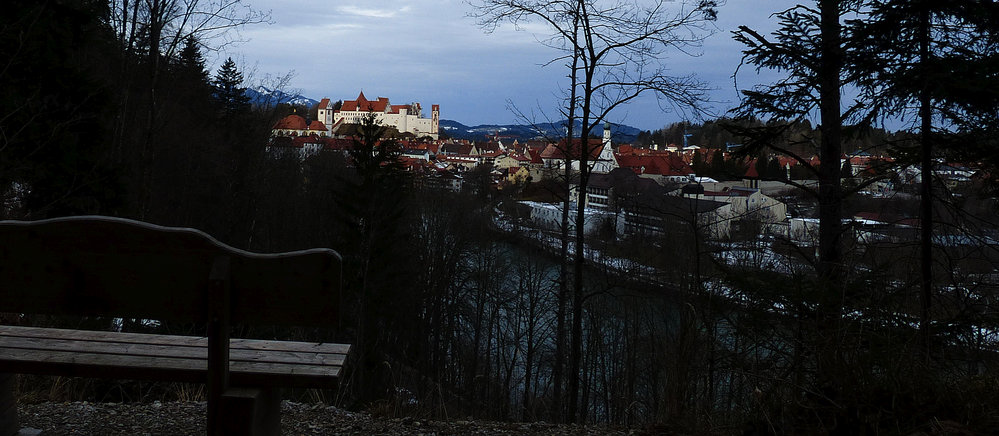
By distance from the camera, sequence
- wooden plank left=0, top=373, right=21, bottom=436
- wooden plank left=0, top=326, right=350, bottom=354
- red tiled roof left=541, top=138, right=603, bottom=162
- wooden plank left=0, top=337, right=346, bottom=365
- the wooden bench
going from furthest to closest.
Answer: red tiled roof left=541, top=138, right=603, bottom=162, wooden plank left=0, top=373, right=21, bottom=436, wooden plank left=0, top=326, right=350, bottom=354, wooden plank left=0, top=337, right=346, bottom=365, the wooden bench

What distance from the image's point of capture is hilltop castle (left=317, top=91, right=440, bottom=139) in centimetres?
12588

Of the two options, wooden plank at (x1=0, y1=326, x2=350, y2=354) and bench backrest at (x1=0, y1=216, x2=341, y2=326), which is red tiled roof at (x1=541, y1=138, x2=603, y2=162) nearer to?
wooden plank at (x1=0, y1=326, x2=350, y2=354)

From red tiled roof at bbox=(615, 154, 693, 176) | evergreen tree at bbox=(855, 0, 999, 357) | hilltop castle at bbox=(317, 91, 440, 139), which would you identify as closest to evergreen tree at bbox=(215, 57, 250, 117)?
red tiled roof at bbox=(615, 154, 693, 176)

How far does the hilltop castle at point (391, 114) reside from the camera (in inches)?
4956

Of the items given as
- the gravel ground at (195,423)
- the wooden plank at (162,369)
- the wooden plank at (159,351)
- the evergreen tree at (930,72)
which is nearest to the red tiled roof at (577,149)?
the evergreen tree at (930,72)

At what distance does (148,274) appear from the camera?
2.14 metres

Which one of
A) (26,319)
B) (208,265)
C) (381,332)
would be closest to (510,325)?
(381,332)

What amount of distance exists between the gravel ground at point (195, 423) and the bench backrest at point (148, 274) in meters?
1.77

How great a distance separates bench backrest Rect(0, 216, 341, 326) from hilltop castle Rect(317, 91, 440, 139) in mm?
121295

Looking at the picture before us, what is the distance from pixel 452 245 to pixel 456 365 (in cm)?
569

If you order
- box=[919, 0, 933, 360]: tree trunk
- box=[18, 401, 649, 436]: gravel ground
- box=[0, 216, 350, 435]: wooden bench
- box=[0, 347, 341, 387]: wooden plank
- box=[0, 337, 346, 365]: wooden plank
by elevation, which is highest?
box=[919, 0, 933, 360]: tree trunk

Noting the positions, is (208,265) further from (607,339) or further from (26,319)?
(607,339)

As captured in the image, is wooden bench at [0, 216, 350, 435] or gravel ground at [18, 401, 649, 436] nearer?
wooden bench at [0, 216, 350, 435]

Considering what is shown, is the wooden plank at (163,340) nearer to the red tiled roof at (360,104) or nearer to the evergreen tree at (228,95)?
the evergreen tree at (228,95)
